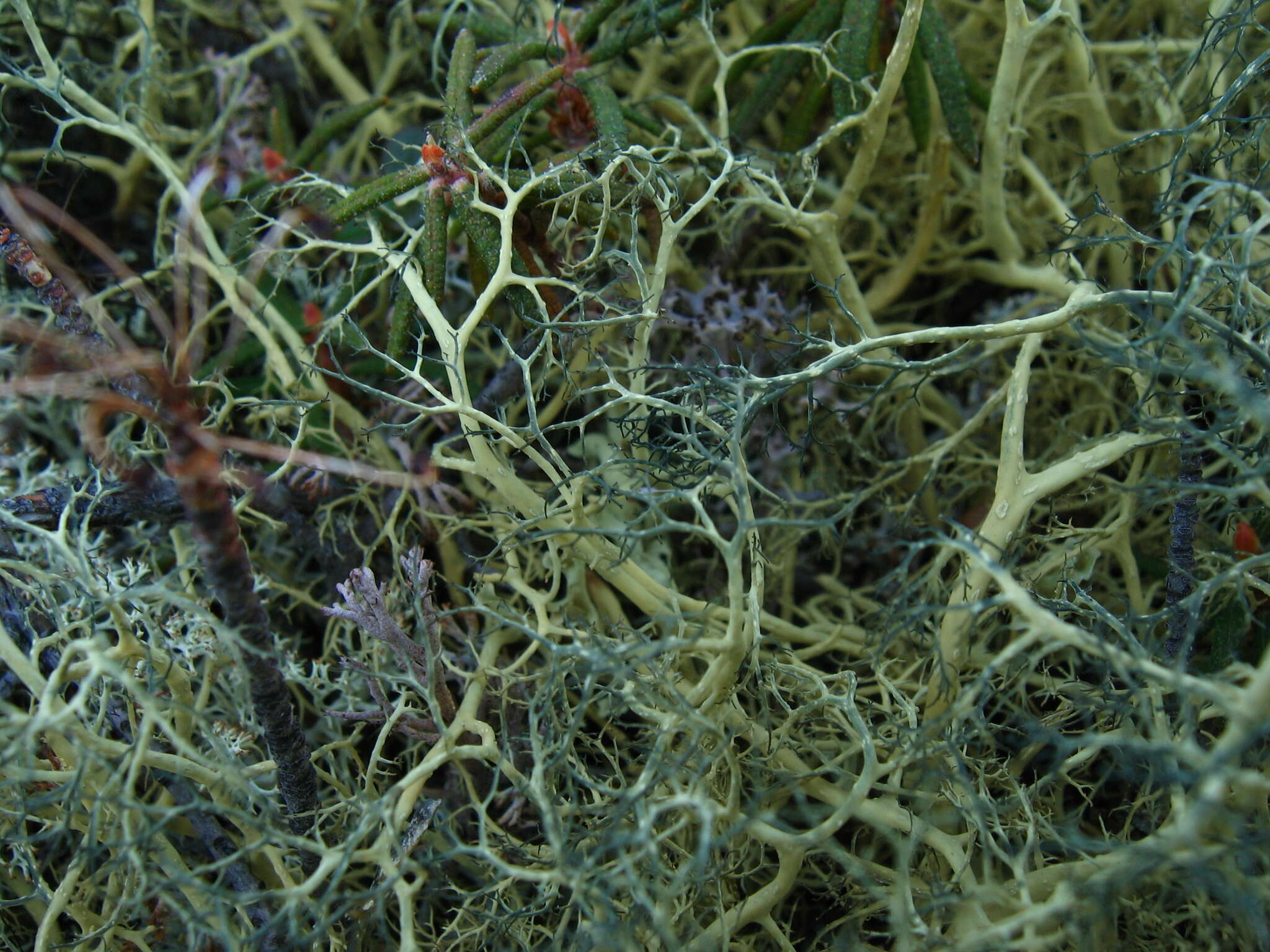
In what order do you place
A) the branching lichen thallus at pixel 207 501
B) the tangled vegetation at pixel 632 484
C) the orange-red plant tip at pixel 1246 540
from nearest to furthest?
the branching lichen thallus at pixel 207 501 → the tangled vegetation at pixel 632 484 → the orange-red plant tip at pixel 1246 540

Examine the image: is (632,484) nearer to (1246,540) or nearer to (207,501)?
(207,501)

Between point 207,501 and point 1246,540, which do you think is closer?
point 207,501

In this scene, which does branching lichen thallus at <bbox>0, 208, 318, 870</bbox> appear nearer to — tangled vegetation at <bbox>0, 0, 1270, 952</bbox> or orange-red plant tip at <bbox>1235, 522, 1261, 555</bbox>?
tangled vegetation at <bbox>0, 0, 1270, 952</bbox>

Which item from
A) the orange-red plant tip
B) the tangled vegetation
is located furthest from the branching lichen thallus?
the orange-red plant tip

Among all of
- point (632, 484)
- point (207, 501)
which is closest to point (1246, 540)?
point (632, 484)

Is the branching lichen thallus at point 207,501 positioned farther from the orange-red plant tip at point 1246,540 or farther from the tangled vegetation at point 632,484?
the orange-red plant tip at point 1246,540

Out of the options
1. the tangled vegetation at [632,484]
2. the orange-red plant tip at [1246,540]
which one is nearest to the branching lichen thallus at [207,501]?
the tangled vegetation at [632,484]

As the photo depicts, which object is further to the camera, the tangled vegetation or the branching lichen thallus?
the tangled vegetation
